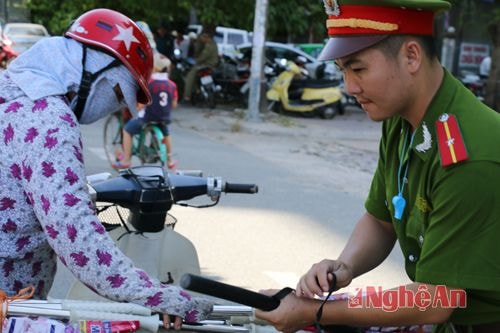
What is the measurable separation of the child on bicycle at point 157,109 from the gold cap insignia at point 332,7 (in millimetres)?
7031

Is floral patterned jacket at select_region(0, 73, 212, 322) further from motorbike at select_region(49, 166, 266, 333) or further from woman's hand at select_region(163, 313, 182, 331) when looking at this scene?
motorbike at select_region(49, 166, 266, 333)

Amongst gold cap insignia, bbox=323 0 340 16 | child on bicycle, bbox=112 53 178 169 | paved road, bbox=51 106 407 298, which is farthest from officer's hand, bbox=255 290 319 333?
child on bicycle, bbox=112 53 178 169

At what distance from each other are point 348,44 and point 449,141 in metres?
0.36

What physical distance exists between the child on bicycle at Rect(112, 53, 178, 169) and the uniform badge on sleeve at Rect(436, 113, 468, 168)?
23.8ft

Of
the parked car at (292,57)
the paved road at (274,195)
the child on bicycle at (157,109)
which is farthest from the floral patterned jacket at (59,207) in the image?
the parked car at (292,57)

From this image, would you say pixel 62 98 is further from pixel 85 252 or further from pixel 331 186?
pixel 331 186

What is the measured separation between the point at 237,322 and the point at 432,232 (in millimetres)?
609

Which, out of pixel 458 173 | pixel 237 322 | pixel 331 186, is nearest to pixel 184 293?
pixel 237 322

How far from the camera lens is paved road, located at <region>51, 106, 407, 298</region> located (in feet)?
20.2

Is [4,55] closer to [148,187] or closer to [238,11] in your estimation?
[238,11]

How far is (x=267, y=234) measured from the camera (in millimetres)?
7062

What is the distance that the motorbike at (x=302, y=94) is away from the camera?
18641mm

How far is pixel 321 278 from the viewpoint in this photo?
2271 millimetres

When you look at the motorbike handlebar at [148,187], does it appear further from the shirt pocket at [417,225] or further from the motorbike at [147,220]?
the shirt pocket at [417,225]
